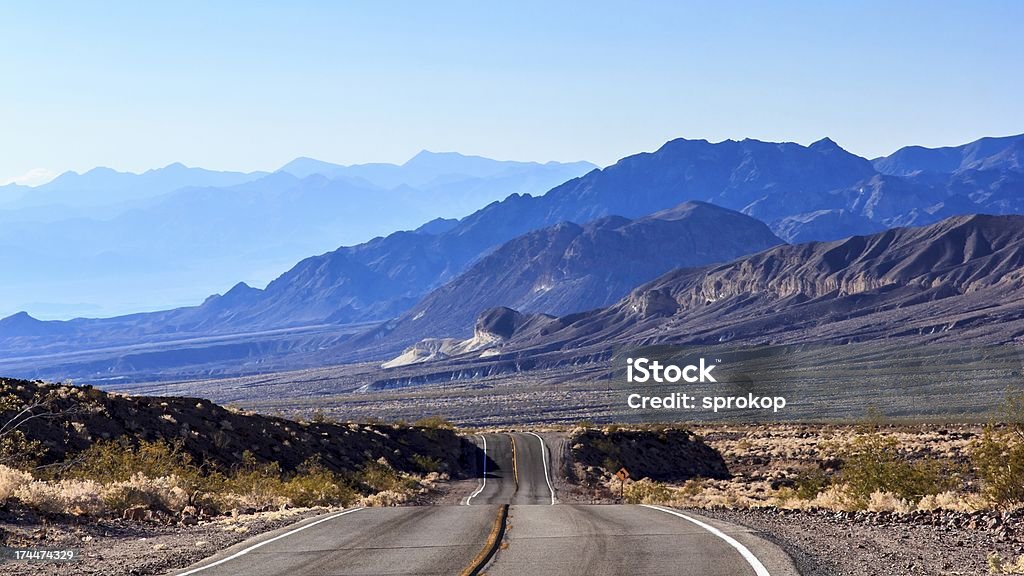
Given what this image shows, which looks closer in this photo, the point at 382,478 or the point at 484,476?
the point at 382,478

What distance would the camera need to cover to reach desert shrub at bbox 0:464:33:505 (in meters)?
18.9

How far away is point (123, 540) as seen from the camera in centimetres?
1741

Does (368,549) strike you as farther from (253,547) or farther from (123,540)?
(123,540)

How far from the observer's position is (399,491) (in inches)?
1698

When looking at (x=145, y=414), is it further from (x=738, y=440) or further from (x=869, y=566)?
(x=738, y=440)

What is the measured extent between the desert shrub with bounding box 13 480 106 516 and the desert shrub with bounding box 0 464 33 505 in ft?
0.47

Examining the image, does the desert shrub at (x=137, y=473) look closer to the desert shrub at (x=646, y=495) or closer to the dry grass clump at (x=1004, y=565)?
the desert shrub at (x=646, y=495)

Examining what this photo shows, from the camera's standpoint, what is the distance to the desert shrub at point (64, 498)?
62.4 feet

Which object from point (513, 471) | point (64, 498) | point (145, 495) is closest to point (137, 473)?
point (145, 495)

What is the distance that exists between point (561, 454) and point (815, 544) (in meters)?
48.2

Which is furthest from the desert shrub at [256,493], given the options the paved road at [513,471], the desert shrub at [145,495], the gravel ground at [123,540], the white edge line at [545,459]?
the white edge line at [545,459]

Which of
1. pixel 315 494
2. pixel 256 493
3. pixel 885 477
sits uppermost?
pixel 256 493

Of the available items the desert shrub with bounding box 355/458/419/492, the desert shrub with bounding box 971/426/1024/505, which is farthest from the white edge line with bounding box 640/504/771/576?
the desert shrub with bounding box 355/458/419/492

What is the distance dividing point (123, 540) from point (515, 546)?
21.7 ft
